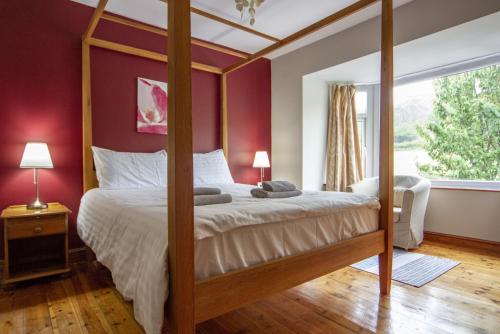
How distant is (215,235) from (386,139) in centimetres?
139

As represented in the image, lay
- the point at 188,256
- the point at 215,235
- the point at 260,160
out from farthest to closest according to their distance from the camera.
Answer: the point at 260,160
the point at 215,235
the point at 188,256

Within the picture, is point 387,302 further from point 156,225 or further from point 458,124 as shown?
point 458,124

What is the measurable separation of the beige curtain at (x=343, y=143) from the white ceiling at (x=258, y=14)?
3.02 feet

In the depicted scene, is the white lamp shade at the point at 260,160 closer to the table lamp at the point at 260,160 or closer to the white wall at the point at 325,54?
the table lamp at the point at 260,160

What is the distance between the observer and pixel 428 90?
12.3ft

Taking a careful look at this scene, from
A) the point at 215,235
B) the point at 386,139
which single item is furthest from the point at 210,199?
the point at 386,139

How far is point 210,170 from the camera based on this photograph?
10.5ft

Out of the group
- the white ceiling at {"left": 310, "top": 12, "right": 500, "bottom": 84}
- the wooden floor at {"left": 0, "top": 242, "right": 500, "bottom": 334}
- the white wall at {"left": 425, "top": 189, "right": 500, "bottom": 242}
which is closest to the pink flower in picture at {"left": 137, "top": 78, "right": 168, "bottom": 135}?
the wooden floor at {"left": 0, "top": 242, "right": 500, "bottom": 334}

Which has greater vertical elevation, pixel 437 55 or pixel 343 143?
pixel 437 55

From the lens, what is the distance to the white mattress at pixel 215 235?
1200 mm

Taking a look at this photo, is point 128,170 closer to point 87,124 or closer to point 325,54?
point 87,124

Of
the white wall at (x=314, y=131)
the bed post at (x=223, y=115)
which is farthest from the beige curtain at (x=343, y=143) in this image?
the bed post at (x=223, y=115)

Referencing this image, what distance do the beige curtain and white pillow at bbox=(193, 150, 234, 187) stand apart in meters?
1.63

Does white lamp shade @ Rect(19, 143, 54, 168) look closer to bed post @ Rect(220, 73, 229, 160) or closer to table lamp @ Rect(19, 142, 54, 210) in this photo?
table lamp @ Rect(19, 142, 54, 210)
